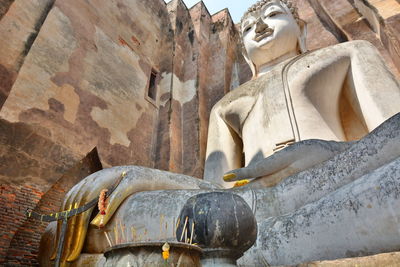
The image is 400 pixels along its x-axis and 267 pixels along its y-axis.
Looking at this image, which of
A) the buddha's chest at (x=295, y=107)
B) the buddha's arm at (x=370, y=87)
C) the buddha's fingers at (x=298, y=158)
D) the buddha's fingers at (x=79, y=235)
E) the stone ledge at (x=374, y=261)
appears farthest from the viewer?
the buddha's chest at (x=295, y=107)

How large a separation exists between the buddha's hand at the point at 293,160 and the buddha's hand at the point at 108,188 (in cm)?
53

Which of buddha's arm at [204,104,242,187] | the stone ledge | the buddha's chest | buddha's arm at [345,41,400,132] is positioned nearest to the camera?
the stone ledge

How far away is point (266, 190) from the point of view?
5.73 ft

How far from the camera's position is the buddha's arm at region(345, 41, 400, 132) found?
7.61ft

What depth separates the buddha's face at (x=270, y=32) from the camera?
323 cm

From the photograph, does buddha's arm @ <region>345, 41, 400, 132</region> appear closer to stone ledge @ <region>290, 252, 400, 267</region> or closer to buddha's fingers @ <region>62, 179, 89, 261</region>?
stone ledge @ <region>290, 252, 400, 267</region>

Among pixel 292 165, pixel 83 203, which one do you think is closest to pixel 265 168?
pixel 292 165

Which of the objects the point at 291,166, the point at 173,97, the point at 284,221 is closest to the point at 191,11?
the point at 173,97

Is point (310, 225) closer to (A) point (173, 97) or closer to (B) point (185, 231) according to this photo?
(B) point (185, 231)

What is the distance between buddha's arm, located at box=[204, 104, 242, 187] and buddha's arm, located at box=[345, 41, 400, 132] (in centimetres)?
114

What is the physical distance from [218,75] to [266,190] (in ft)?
17.1

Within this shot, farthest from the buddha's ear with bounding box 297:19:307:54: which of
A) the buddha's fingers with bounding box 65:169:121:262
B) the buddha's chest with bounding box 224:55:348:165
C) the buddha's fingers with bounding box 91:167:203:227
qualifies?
the buddha's fingers with bounding box 65:169:121:262

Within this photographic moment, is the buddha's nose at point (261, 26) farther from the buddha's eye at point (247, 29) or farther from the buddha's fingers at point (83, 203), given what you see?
the buddha's fingers at point (83, 203)

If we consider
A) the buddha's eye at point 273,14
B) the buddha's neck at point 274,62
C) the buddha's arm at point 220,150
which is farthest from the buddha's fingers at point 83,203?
the buddha's eye at point 273,14
